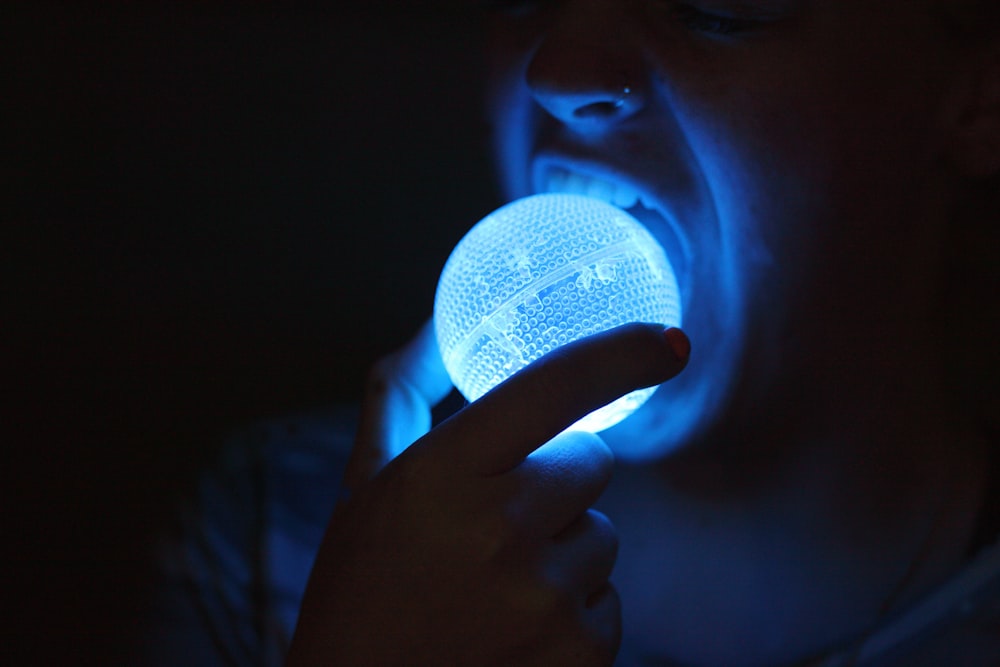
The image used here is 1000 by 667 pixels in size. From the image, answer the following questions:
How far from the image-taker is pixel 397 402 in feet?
2.47

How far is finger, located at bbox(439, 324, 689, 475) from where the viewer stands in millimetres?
530

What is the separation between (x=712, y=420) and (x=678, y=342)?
0.71 ft

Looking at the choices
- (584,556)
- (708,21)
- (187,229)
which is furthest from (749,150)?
(187,229)

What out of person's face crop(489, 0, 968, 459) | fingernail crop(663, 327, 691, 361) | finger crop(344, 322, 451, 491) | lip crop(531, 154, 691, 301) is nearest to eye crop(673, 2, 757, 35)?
person's face crop(489, 0, 968, 459)

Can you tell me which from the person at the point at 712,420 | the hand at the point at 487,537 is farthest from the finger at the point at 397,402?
the hand at the point at 487,537

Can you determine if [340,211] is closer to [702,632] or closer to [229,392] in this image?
[229,392]

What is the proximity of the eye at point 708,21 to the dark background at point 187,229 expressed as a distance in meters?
0.62

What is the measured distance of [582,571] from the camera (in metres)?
0.59

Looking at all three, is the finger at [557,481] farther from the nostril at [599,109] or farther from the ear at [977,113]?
the ear at [977,113]

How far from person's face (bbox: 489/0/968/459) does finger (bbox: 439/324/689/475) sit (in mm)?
177

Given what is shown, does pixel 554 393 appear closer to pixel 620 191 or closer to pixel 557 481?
pixel 557 481

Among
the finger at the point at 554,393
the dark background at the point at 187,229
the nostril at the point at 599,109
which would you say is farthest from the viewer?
the dark background at the point at 187,229

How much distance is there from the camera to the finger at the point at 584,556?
1.89 feet

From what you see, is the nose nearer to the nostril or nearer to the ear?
the nostril
